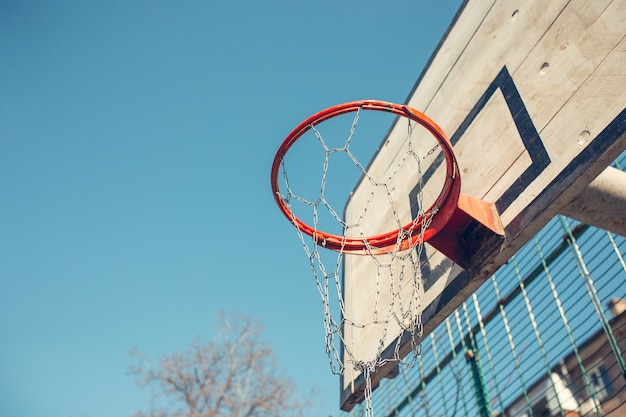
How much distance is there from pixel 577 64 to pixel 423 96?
1456 mm

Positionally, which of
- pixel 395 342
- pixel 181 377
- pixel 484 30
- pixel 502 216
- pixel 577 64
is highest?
pixel 181 377

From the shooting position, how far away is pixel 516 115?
3.01 m

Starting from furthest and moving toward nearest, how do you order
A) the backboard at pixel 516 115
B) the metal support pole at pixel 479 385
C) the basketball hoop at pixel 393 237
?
the metal support pole at pixel 479 385
the basketball hoop at pixel 393 237
the backboard at pixel 516 115

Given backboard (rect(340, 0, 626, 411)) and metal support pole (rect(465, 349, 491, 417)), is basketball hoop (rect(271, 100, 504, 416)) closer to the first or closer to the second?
backboard (rect(340, 0, 626, 411))

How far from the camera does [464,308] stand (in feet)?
17.0

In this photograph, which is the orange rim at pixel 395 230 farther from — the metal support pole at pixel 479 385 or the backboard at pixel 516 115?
the metal support pole at pixel 479 385

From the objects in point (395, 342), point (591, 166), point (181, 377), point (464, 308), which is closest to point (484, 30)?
point (591, 166)

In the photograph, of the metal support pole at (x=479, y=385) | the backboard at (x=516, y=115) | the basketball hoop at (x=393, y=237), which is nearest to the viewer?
the backboard at (x=516, y=115)

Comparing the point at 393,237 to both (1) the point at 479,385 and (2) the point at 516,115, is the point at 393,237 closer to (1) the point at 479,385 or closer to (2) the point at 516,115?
(2) the point at 516,115

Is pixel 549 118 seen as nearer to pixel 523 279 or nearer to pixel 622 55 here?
pixel 622 55

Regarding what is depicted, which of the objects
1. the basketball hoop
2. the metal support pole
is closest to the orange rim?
the basketball hoop

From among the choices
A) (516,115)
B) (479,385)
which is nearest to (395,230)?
(516,115)

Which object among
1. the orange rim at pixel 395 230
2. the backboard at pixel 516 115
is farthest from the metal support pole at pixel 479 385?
the orange rim at pixel 395 230

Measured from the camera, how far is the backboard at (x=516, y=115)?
251cm
